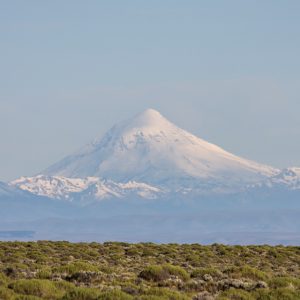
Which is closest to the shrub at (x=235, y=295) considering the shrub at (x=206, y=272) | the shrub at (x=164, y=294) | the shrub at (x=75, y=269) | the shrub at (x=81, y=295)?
the shrub at (x=164, y=294)

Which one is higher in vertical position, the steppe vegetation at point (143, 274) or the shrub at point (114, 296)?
the steppe vegetation at point (143, 274)

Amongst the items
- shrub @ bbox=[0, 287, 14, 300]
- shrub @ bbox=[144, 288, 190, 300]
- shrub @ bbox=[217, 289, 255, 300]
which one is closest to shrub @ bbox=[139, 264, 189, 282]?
shrub @ bbox=[217, 289, 255, 300]

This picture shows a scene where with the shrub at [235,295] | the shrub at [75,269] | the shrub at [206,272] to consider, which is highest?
the shrub at [206,272]

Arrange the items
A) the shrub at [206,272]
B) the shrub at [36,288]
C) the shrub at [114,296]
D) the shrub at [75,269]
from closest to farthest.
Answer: the shrub at [114,296] → the shrub at [36,288] → the shrub at [75,269] → the shrub at [206,272]

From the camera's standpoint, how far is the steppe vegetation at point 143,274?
2322cm

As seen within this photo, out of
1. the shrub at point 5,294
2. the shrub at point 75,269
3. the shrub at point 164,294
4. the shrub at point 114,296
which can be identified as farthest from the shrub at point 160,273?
the shrub at point 5,294

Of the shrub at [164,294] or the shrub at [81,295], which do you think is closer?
the shrub at [81,295]

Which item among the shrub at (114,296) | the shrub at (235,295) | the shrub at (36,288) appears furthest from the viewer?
the shrub at (235,295)

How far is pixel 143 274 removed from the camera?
2911 cm

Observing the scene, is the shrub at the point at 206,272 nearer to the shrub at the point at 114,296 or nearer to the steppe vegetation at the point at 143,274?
the steppe vegetation at the point at 143,274

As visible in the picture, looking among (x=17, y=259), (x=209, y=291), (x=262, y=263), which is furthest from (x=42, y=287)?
(x=262, y=263)

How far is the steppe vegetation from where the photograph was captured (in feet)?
76.2

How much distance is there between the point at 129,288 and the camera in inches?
953

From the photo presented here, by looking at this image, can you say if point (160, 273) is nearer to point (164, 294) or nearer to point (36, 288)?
point (164, 294)
